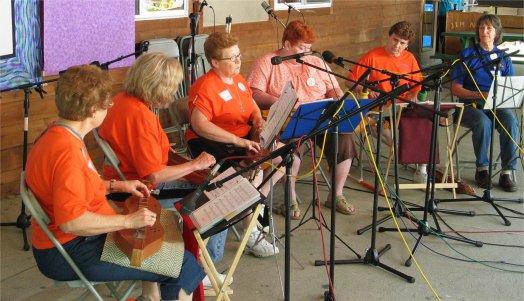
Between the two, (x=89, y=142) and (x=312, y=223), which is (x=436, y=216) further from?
(x=89, y=142)

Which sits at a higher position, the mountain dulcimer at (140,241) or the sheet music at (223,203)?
the sheet music at (223,203)

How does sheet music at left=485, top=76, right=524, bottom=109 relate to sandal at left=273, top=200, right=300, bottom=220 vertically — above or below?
above

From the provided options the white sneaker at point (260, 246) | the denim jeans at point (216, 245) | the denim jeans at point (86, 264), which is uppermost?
the denim jeans at point (86, 264)

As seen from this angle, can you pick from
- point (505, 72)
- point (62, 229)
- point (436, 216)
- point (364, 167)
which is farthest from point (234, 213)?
point (505, 72)

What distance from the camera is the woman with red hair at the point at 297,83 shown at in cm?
408

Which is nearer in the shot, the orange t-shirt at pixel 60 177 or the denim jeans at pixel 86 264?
the orange t-shirt at pixel 60 177

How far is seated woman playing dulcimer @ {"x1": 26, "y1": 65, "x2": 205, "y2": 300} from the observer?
6.88 ft

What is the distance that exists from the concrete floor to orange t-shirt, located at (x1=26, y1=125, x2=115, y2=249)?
98 cm

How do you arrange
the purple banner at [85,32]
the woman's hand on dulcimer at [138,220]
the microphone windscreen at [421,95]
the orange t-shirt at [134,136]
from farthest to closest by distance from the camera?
the microphone windscreen at [421,95], the purple banner at [85,32], the orange t-shirt at [134,136], the woman's hand on dulcimer at [138,220]

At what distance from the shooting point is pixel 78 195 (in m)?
2.09

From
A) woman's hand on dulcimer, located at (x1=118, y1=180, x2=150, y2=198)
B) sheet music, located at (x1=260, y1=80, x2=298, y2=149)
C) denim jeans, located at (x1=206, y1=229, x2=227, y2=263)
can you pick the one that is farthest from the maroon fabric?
woman's hand on dulcimer, located at (x1=118, y1=180, x2=150, y2=198)

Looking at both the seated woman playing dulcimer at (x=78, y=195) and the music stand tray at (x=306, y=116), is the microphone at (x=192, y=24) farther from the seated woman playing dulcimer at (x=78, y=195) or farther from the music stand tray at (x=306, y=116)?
the seated woman playing dulcimer at (x=78, y=195)

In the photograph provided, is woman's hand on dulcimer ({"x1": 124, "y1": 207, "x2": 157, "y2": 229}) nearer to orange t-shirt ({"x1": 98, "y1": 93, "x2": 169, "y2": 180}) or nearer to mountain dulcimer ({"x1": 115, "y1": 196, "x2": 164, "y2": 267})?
mountain dulcimer ({"x1": 115, "y1": 196, "x2": 164, "y2": 267})

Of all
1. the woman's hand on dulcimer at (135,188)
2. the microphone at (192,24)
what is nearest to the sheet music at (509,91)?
the microphone at (192,24)
